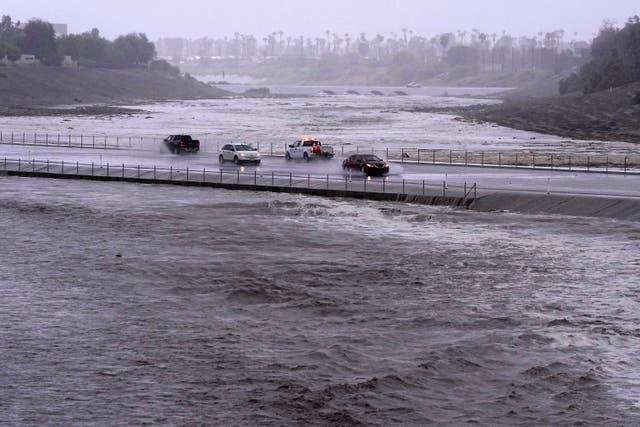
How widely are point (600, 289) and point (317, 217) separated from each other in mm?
18893

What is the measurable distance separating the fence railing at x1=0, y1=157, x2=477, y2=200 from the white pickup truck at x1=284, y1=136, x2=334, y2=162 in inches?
336

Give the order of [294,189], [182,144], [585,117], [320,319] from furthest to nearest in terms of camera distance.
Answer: [585,117] < [182,144] < [294,189] < [320,319]

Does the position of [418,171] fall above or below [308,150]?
below

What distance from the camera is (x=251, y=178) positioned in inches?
2608

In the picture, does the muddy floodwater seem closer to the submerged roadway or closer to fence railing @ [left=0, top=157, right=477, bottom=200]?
the submerged roadway

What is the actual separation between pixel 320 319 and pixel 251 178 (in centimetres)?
3324

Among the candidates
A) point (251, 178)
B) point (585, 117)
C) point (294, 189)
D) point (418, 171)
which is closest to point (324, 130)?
point (585, 117)

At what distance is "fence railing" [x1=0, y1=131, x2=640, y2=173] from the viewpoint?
74.9 meters

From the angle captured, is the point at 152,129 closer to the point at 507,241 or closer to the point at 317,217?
the point at 317,217

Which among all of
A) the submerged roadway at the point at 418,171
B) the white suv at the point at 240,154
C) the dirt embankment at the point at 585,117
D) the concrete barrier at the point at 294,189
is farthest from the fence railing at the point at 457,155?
the dirt embankment at the point at 585,117

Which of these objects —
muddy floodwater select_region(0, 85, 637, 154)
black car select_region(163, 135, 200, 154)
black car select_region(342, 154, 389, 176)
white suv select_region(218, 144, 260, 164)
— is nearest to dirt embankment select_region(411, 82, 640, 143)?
muddy floodwater select_region(0, 85, 637, 154)

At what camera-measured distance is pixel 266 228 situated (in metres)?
51.1

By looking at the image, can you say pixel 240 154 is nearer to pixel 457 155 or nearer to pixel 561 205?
pixel 457 155

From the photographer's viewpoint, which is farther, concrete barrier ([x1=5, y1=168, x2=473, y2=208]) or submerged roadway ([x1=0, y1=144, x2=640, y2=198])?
submerged roadway ([x1=0, y1=144, x2=640, y2=198])
